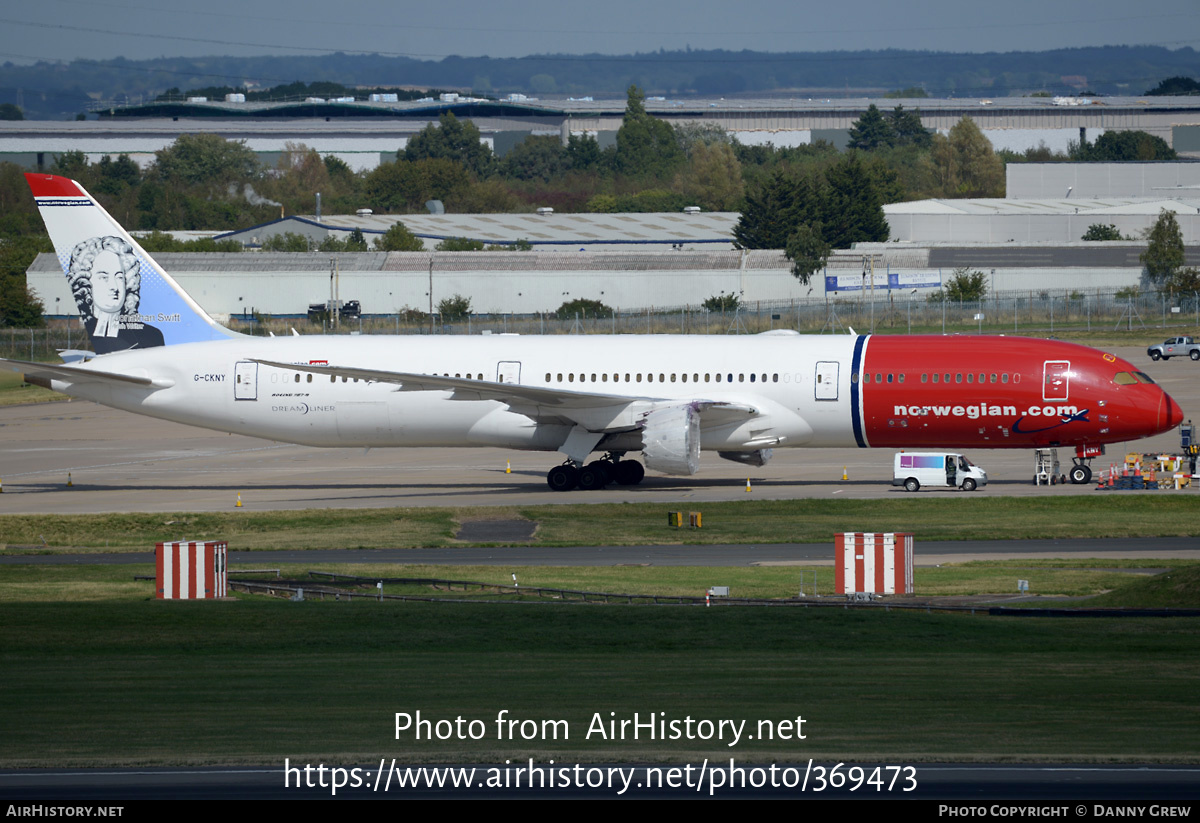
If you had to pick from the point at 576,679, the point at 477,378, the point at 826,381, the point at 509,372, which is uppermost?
the point at 509,372

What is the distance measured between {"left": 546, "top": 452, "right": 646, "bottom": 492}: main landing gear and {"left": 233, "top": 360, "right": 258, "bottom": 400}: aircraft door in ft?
34.4

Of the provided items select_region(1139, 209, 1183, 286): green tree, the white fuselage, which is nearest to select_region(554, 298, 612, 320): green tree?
select_region(1139, 209, 1183, 286): green tree

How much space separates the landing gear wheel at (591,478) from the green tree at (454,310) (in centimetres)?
6889

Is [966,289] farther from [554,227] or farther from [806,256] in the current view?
[554,227]

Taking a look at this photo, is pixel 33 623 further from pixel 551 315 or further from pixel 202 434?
pixel 551 315

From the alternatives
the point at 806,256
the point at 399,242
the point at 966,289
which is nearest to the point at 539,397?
the point at 966,289

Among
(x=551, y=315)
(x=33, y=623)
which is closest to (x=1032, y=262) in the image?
(x=551, y=315)

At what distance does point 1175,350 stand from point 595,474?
55909 mm

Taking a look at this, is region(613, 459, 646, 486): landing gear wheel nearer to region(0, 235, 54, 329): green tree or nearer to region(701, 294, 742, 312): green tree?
region(701, 294, 742, 312): green tree

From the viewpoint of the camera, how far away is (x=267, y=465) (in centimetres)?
5803

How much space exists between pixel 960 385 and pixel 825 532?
29.2 feet

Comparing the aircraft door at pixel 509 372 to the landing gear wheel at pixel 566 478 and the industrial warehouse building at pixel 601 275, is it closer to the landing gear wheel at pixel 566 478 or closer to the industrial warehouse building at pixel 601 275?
the landing gear wheel at pixel 566 478

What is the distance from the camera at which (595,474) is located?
48.3 m

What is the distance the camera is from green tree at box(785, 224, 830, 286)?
127125mm
